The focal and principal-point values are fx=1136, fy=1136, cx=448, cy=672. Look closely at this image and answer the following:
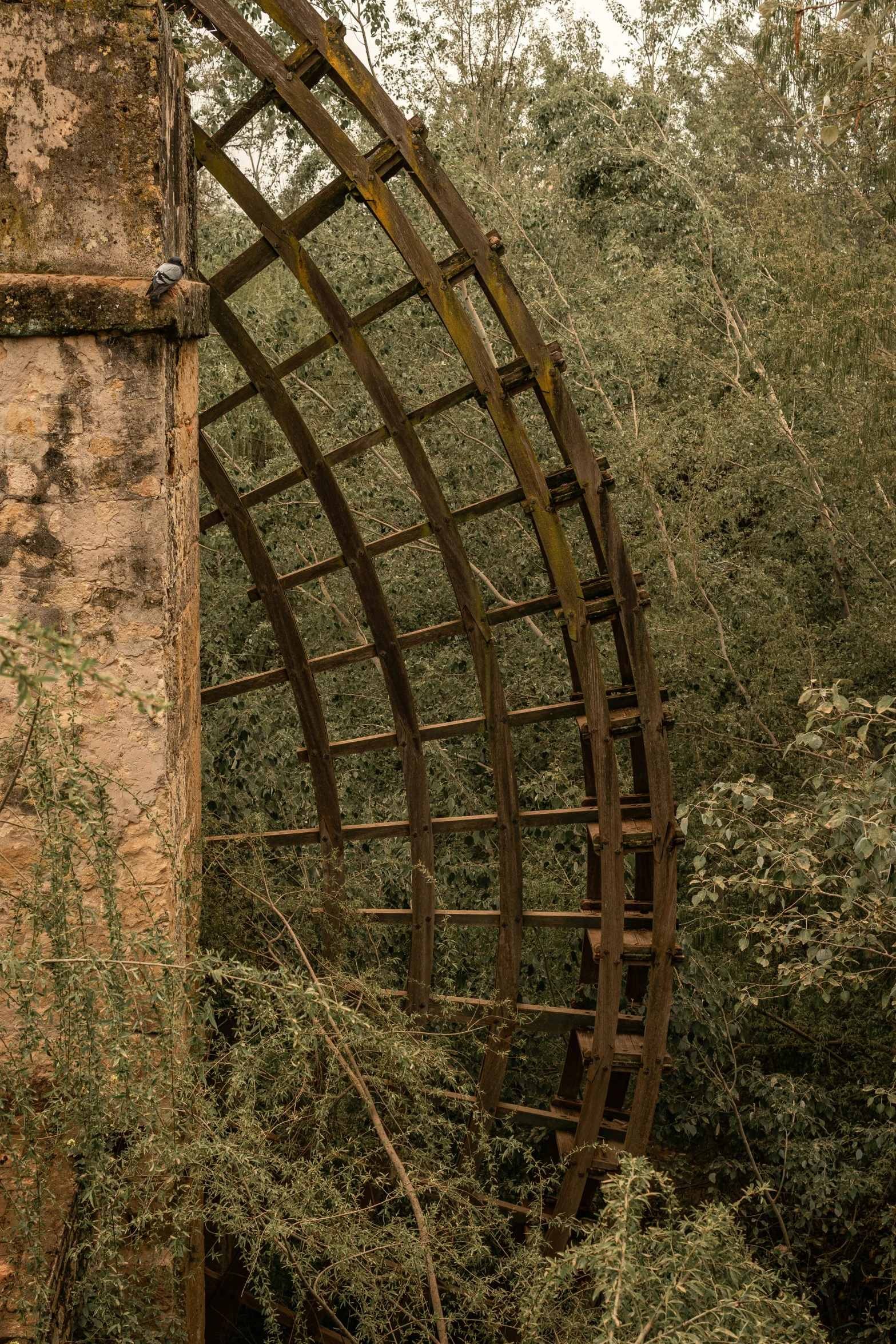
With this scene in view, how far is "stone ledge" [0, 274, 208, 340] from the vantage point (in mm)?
3277

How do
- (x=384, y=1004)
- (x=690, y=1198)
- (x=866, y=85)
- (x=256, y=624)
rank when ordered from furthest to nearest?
1. (x=256, y=624)
2. (x=690, y=1198)
3. (x=866, y=85)
4. (x=384, y=1004)

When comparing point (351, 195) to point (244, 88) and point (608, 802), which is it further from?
point (244, 88)

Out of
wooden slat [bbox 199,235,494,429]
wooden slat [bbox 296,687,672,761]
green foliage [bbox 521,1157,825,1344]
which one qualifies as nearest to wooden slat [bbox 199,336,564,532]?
wooden slat [bbox 199,235,494,429]

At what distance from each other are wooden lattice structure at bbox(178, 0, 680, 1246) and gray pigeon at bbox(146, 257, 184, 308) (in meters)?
1.29

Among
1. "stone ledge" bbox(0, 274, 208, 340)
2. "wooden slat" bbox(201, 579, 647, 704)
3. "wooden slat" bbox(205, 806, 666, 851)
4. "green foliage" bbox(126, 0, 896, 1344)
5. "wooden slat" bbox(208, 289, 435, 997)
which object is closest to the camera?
"stone ledge" bbox(0, 274, 208, 340)

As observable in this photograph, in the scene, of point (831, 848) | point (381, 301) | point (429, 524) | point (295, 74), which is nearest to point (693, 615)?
point (831, 848)

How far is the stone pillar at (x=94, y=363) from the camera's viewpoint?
332 cm

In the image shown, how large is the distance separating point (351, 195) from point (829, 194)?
28.7ft

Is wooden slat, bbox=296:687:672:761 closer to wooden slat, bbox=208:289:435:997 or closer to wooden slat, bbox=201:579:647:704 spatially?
wooden slat, bbox=208:289:435:997

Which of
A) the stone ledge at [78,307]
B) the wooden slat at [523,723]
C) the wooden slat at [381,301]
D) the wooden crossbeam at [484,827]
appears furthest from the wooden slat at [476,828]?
the stone ledge at [78,307]

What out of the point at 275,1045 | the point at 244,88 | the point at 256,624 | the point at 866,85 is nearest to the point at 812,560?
the point at 866,85

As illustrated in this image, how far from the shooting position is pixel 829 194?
1152cm

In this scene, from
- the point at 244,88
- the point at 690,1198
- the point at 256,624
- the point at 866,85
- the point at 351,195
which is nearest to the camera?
the point at 351,195

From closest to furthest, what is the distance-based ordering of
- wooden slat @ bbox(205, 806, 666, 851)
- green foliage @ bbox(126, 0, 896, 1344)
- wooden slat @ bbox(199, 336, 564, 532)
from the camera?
wooden slat @ bbox(199, 336, 564, 532) < wooden slat @ bbox(205, 806, 666, 851) < green foliage @ bbox(126, 0, 896, 1344)
